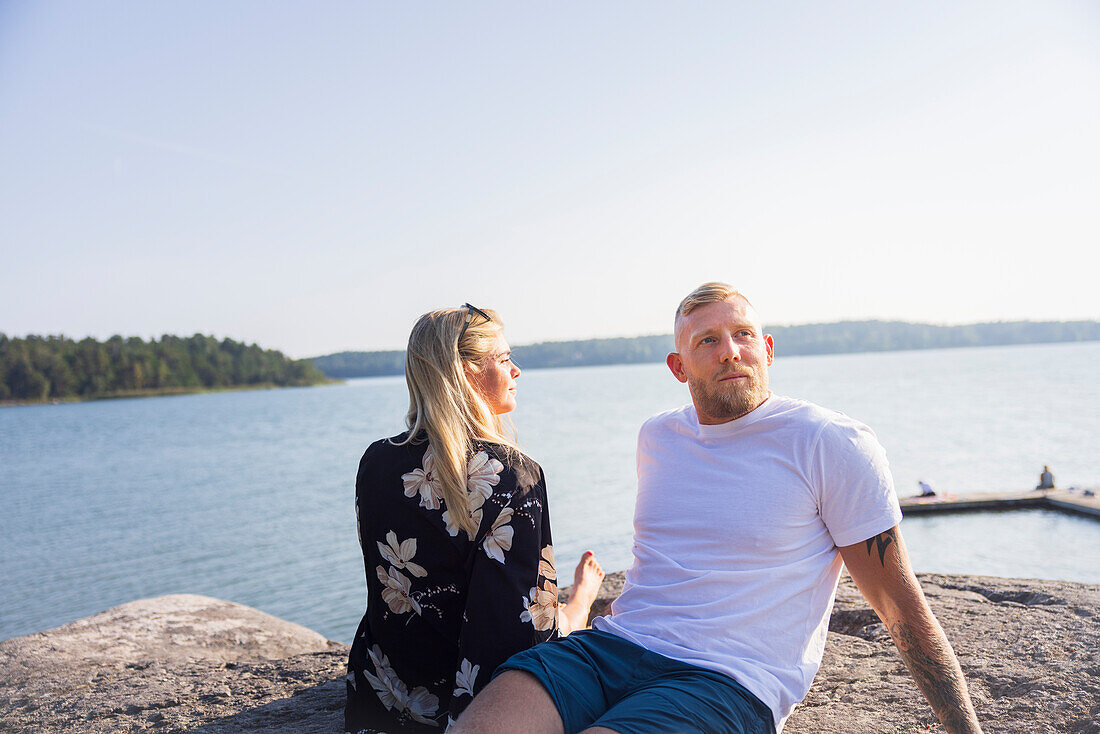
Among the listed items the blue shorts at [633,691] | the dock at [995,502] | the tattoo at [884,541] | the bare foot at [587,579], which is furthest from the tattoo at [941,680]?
the dock at [995,502]

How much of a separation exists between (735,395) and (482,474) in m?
0.94

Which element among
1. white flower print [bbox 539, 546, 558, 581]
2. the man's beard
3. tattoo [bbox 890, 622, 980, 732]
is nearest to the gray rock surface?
tattoo [bbox 890, 622, 980, 732]

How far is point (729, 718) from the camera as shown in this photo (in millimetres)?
2023

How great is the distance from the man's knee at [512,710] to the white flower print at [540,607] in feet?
1.24

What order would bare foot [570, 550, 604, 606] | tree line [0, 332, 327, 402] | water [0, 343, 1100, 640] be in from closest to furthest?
bare foot [570, 550, 604, 606], water [0, 343, 1100, 640], tree line [0, 332, 327, 402]

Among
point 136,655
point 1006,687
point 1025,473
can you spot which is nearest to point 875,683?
point 1006,687

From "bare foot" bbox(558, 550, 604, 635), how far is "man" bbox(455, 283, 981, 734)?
515mm

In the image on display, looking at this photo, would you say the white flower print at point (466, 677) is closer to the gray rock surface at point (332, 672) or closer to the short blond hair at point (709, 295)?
the gray rock surface at point (332, 672)

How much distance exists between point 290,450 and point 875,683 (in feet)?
120

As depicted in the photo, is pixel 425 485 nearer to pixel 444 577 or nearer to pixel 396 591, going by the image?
pixel 444 577

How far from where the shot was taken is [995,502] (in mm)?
16219

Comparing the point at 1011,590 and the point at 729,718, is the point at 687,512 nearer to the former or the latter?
the point at 729,718

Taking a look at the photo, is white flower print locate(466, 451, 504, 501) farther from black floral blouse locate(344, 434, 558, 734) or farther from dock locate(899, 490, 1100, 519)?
dock locate(899, 490, 1100, 519)

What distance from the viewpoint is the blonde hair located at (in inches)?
97.7
